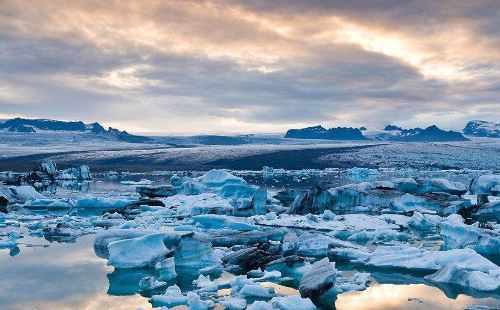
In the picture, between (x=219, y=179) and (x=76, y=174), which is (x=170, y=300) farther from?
(x=76, y=174)

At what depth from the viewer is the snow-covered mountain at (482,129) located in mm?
154500

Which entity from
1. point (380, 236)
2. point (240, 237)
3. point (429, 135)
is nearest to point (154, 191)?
point (240, 237)

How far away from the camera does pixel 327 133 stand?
506 ft

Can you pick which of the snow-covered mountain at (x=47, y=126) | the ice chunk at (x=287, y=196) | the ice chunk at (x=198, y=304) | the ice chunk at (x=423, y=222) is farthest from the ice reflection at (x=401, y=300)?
the snow-covered mountain at (x=47, y=126)

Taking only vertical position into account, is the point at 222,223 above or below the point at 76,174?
above

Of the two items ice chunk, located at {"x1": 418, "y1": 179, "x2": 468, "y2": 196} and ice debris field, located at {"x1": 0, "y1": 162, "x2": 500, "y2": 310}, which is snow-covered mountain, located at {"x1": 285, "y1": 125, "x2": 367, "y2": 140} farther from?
ice debris field, located at {"x1": 0, "y1": 162, "x2": 500, "y2": 310}

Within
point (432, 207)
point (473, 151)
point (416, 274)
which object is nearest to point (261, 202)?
point (432, 207)

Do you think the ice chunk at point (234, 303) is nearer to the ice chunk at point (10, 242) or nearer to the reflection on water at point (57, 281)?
the reflection on water at point (57, 281)

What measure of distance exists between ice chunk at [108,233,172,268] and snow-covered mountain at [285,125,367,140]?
468 feet

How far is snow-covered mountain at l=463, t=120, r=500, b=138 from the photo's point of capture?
15450 cm

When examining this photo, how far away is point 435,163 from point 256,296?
45688 millimetres

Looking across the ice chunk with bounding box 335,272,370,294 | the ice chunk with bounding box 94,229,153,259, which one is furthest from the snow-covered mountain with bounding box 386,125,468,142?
the ice chunk with bounding box 335,272,370,294

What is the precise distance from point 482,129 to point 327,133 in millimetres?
54364

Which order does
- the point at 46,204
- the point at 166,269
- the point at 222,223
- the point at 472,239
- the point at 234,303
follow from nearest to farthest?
the point at 234,303 < the point at 166,269 < the point at 472,239 < the point at 222,223 < the point at 46,204
